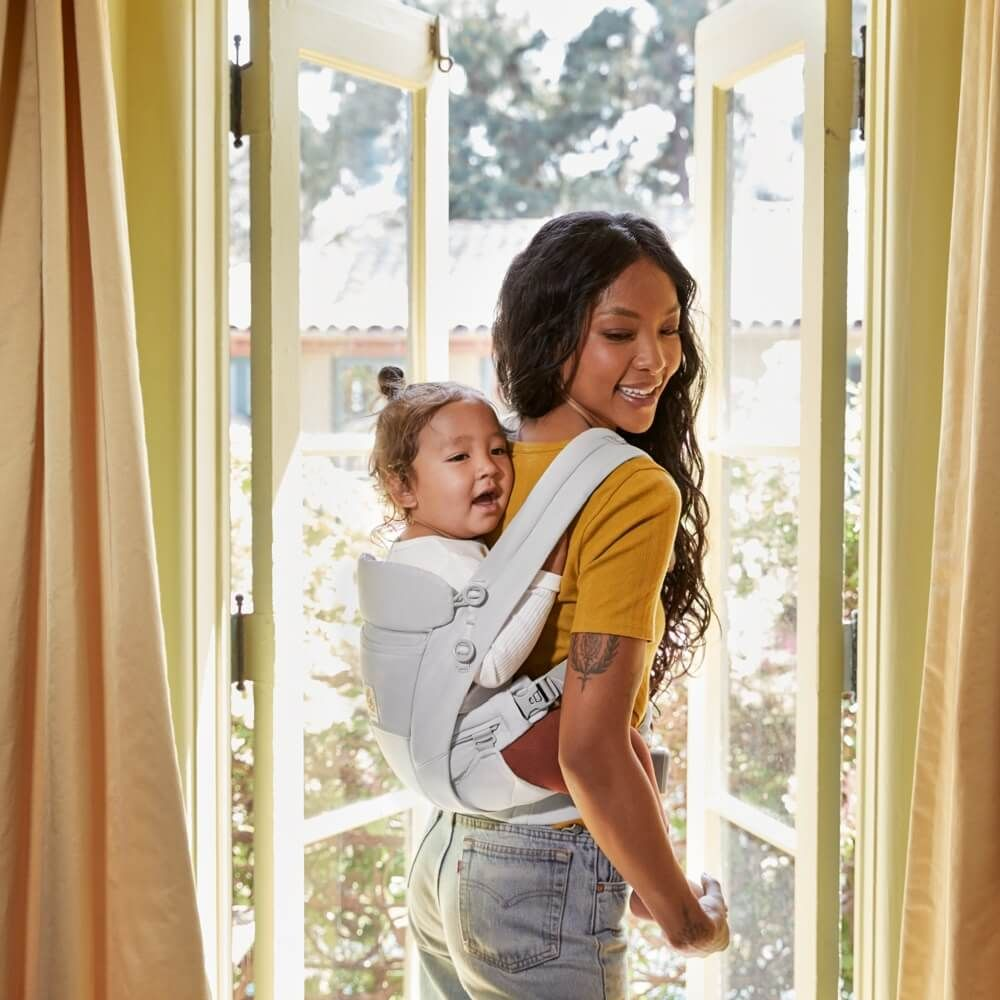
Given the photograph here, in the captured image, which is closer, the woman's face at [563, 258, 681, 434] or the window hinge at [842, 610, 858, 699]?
the woman's face at [563, 258, 681, 434]

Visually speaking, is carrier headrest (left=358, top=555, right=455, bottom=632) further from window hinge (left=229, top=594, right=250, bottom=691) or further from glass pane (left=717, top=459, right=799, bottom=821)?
glass pane (left=717, top=459, right=799, bottom=821)

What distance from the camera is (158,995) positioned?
4.42ft

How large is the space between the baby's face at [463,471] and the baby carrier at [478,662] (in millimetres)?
64

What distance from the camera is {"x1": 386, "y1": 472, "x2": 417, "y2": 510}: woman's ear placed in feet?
4.61

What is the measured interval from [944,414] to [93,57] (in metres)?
1.12

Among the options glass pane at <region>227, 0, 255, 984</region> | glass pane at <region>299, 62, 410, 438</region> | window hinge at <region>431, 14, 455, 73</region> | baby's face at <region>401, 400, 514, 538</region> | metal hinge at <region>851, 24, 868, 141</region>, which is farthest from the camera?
glass pane at <region>227, 0, 255, 984</region>

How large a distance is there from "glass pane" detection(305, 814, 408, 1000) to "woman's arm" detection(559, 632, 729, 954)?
77 centimetres

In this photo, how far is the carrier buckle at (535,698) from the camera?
1.29 m

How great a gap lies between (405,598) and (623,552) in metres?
0.27

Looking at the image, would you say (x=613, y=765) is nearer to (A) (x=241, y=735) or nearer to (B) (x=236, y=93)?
(B) (x=236, y=93)

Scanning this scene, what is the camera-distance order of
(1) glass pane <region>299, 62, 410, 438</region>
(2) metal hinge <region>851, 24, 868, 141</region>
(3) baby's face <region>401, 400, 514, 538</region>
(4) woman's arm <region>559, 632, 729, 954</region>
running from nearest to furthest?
1. (4) woman's arm <region>559, 632, 729, 954</region>
2. (3) baby's face <region>401, 400, 514, 538</region>
3. (2) metal hinge <region>851, 24, 868, 141</region>
4. (1) glass pane <region>299, 62, 410, 438</region>

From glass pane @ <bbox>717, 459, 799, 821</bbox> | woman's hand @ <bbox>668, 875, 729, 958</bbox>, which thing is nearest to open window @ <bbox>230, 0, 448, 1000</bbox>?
glass pane @ <bbox>717, 459, 799, 821</bbox>

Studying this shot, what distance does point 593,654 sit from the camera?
1237mm

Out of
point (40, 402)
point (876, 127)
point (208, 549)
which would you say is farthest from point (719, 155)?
point (40, 402)
